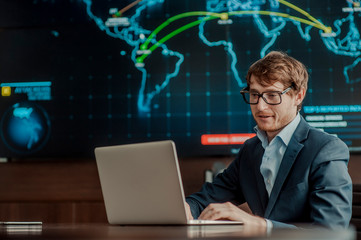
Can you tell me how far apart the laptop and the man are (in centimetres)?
19

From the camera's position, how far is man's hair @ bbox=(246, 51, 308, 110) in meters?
2.09

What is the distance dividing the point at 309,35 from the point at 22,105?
196 cm

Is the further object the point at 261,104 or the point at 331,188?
the point at 261,104

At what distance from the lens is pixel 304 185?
1904 millimetres

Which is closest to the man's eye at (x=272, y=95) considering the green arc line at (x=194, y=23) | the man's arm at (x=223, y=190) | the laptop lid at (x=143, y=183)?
the man's arm at (x=223, y=190)

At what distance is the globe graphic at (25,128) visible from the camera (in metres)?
3.56

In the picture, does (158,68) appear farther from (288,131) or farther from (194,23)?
(288,131)

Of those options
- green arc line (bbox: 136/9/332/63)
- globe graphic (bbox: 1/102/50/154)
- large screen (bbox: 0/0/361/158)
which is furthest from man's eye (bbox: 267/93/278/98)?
globe graphic (bbox: 1/102/50/154)

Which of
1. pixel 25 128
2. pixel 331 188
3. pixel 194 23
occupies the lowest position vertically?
pixel 331 188

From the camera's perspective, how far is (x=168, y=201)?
1561mm

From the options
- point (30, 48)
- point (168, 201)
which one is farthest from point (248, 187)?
point (30, 48)

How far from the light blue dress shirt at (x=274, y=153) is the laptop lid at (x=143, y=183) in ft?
2.00

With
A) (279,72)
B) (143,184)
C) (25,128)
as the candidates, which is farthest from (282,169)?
(25,128)

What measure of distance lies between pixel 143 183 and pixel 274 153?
2.28 feet
